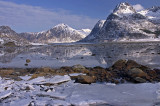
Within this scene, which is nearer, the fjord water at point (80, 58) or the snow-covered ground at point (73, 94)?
the snow-covered ground at point (73, 94)

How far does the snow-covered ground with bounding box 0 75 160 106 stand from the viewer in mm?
10664

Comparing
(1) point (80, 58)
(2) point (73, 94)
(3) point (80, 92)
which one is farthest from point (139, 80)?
(1) point (80, 58)

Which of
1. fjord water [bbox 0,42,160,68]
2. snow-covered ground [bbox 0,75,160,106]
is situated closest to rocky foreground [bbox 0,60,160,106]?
snow-covered ground [bbox 0,75,160,106]

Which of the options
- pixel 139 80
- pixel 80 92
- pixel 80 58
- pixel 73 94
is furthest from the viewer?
pixel 80 58

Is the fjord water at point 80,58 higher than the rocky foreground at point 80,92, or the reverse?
the fjord water at point 80,58

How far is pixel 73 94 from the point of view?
12273 millimetres

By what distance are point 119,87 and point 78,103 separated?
510 cm

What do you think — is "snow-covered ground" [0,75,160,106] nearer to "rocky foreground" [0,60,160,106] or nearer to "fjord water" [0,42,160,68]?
"rocky foreground" [0,60,160,106]

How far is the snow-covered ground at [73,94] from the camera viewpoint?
35.0ft

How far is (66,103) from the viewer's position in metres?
10.5

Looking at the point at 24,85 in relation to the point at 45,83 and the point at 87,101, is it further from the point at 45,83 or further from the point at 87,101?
the point at 87,101

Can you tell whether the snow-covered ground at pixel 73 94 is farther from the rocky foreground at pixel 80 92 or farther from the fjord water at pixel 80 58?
the fjord water at pixel 80 58

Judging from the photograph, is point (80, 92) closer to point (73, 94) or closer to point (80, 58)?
point (73, 94)

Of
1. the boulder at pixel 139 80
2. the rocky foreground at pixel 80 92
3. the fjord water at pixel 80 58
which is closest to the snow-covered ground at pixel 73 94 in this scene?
the rocky foreground at pixel 80 92
